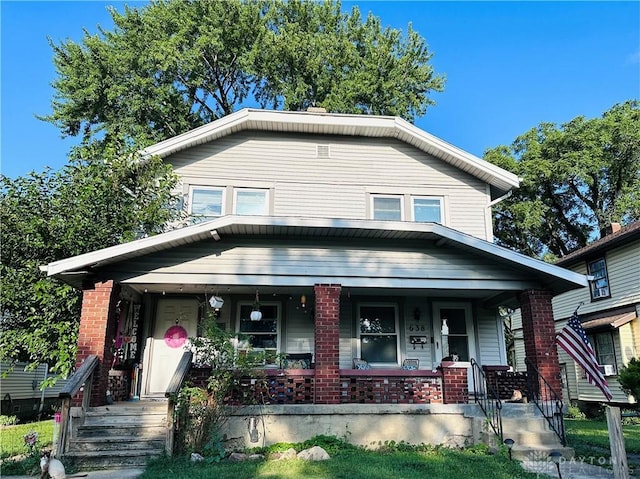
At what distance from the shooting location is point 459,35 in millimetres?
15781

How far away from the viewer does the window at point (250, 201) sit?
11.7 m

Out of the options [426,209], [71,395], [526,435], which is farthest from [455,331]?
[71,395]

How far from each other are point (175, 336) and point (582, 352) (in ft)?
26.6

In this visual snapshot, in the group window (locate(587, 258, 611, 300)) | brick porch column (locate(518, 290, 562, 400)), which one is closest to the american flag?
brick porch column (locate(518, 290, 562, 400))

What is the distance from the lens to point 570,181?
87.7ft

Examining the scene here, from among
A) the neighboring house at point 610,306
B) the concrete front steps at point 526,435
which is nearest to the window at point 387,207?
the concrete front steps at point 526,435

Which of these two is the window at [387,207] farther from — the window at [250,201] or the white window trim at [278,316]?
the white window trim at [278,316]

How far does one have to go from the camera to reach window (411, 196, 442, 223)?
39.5 feet

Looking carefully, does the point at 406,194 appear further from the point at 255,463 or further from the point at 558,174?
the point at 558,174

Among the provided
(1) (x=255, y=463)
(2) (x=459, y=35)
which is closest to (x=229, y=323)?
(1) (x=255, y=463)

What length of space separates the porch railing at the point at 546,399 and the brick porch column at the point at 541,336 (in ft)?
0.11

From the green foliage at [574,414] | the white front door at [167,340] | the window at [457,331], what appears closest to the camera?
the white front door at [167,340]

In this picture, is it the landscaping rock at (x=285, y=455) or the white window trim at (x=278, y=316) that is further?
the white window trim at (x=278, y=316)

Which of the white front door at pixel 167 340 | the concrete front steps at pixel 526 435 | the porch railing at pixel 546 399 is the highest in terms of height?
the white front door at pixel 167 340
